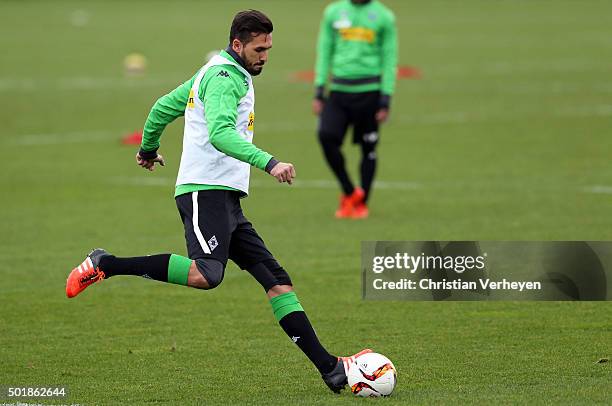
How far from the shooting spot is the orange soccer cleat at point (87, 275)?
336 inches

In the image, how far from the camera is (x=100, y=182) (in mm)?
19031

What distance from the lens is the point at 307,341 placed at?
27.5 ft

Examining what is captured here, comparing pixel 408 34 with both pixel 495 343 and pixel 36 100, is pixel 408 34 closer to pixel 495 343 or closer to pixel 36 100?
pixel 36 100

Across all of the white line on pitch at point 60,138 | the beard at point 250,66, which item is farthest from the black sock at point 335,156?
the white line on pitch at point 60,138

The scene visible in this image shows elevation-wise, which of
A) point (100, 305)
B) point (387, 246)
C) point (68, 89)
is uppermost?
point (387, 246)

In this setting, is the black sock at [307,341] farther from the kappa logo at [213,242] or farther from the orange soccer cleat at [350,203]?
the orange soccer cleat at [350,203]

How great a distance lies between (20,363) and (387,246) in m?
2.81

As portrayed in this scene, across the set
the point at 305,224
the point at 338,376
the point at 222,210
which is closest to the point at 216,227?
the point at 222,210

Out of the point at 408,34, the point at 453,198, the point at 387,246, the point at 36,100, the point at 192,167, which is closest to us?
the point at 192,167

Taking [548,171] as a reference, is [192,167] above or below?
above

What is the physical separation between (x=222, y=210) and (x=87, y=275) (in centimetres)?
99

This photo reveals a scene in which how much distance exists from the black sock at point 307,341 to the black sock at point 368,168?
7.64m

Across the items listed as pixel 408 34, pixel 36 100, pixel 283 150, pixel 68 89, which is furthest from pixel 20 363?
pixel 408 34

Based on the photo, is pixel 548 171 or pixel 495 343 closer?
pixel 495 343
